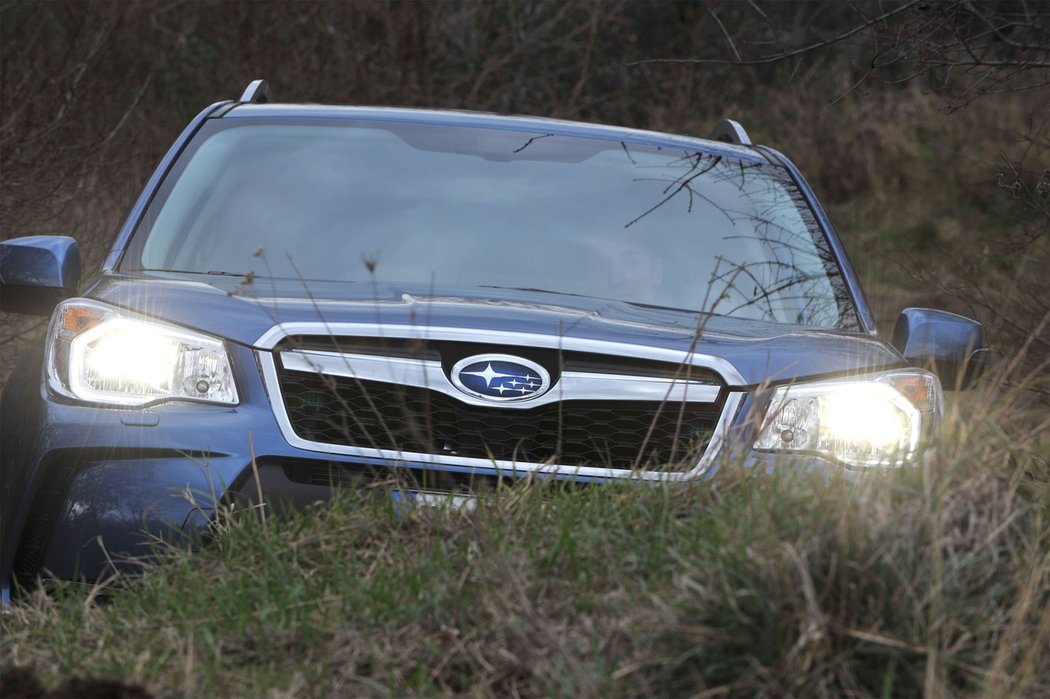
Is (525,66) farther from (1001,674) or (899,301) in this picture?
(1001,674)

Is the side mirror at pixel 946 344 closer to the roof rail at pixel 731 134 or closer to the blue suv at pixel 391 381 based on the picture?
the blue suv at pixel 391 381

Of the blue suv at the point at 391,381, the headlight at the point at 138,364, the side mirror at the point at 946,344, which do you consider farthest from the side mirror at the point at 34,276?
the side mirror at the point at 946,344

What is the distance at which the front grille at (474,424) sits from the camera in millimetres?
3408

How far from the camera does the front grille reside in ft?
11.2

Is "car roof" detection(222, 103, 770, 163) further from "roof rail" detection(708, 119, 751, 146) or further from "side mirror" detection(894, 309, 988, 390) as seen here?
"side mirror" detection(894, 309, 988, 390)

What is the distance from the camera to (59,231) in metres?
8.52

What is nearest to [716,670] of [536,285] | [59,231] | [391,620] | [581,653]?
[581,653]

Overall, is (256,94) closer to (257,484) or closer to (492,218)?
(492,218)

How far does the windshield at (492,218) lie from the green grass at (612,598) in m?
1.14

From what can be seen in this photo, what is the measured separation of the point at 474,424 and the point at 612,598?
30.5 inches

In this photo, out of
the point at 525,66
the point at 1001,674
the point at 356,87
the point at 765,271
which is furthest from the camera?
the point at 525,66

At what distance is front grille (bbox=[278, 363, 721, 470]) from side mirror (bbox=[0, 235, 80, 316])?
0.98 metres

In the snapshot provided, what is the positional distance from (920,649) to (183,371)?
1.85 metres

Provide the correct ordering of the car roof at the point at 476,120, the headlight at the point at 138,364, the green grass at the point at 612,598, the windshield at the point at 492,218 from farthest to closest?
the car roof at the point at 476,120, the windshield at the point at 492,218, the headlight at the point at 138,364, the green grass at the point at 612,598
